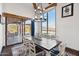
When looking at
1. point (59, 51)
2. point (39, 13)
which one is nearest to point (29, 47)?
point (59, 51)

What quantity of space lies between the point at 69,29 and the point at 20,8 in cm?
85

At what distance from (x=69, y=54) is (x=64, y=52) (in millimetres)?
81

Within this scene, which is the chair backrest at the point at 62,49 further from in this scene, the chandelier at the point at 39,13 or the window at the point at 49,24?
the chandelier at the point at 39,13

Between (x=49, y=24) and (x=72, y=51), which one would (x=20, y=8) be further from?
(x=72, y=51)

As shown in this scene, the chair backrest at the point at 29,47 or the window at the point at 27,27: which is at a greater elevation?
the window at the point at 27,27

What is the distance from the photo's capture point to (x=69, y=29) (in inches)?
65.6

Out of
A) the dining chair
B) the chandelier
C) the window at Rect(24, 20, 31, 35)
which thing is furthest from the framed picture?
the dining chair

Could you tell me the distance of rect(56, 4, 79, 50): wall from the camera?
1599 millimetres

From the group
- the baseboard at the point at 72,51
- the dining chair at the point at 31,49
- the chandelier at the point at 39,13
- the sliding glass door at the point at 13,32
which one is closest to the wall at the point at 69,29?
the baseboard at the point at 72,51

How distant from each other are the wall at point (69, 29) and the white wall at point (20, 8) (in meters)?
0.44

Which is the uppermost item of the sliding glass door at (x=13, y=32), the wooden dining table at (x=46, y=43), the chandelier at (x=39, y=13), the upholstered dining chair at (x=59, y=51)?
the chandelier at (x=39, y=13)

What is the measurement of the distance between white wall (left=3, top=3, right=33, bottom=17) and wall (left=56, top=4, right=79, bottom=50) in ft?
1.46

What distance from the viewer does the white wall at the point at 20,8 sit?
61.2 inches

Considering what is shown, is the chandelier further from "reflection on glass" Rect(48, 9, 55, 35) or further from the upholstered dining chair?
the upholstered dining chair
